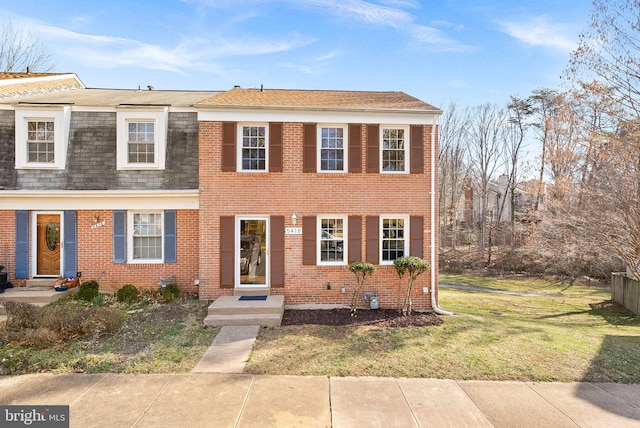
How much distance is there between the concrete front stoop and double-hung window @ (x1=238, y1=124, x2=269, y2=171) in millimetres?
6295

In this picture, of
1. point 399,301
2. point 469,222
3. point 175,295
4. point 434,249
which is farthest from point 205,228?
point 469,222

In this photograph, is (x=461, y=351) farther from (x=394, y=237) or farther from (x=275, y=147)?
(x=275, y=147)

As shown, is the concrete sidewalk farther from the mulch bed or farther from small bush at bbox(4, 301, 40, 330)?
the mulch bed

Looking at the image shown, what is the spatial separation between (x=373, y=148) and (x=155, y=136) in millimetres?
6761

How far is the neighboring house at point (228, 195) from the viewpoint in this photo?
9.66 meters

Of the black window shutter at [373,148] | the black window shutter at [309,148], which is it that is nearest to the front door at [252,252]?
the black window shutter at [309,148]

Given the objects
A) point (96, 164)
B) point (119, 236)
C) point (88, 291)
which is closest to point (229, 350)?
point (88, 291)

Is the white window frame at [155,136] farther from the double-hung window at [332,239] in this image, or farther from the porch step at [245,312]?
the double-hung window at [332,239]

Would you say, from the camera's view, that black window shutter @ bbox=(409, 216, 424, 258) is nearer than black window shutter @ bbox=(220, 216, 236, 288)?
No

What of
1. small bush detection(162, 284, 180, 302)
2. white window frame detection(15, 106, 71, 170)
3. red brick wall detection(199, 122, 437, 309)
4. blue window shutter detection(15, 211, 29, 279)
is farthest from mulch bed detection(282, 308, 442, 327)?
white window frame detection(15, 106, 71, 170)

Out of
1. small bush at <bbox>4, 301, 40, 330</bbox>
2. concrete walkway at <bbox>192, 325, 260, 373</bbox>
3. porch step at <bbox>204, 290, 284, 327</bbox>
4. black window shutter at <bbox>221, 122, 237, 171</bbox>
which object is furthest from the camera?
black window shutter at <bbox>221, 122, 237, 171</bbox>

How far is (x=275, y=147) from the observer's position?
970 centimetres

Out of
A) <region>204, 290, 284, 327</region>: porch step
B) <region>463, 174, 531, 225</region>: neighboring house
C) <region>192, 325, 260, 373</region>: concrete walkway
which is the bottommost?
<region>192, 325, 260, 373</region>: concrete walkway

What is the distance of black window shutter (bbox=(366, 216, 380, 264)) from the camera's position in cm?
982
